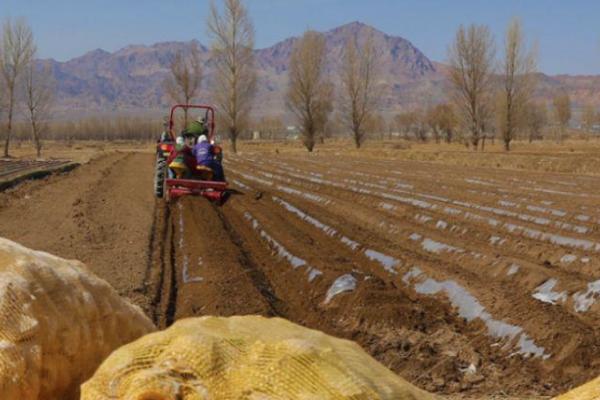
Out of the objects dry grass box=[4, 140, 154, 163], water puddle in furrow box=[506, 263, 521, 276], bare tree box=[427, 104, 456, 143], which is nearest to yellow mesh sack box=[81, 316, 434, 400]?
water puddle in furrow box=[506, 263, 521, 276]

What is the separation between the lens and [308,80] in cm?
5606

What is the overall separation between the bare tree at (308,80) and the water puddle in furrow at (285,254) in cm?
4374

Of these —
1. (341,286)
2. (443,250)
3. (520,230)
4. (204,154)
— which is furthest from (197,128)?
(341,286)

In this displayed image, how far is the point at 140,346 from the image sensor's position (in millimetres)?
2043

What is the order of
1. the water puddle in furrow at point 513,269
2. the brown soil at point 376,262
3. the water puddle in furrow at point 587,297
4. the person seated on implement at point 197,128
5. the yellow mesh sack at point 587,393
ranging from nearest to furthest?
1. the yellow mesh sack at point 587,393
2. the brown soil at point 376,262
3. the water puddle in furrow at point 587,297
4. the water puddle in furrow at point 513,269
5. the person seated on implement at point 197,128

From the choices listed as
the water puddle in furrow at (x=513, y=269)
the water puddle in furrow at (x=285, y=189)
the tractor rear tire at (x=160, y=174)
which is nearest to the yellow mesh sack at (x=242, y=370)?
the water puddle in furrow at (x=513, y=269)

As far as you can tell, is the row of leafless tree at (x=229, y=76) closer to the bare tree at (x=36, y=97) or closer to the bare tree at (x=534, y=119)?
the bare tree at (x=36, y=97)

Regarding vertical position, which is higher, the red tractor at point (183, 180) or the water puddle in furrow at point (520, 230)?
the red tractor at point (183, 180)

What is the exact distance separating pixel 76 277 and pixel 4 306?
0.35 metres

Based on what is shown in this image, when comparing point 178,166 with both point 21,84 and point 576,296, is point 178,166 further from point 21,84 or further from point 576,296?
point 21,84

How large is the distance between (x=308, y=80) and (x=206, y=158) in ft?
139

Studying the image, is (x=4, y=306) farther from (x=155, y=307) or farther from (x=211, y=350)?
(x=155, y=307)

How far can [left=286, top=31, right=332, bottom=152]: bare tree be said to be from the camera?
5600 cm

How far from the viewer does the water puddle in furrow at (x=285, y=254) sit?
857 cm
